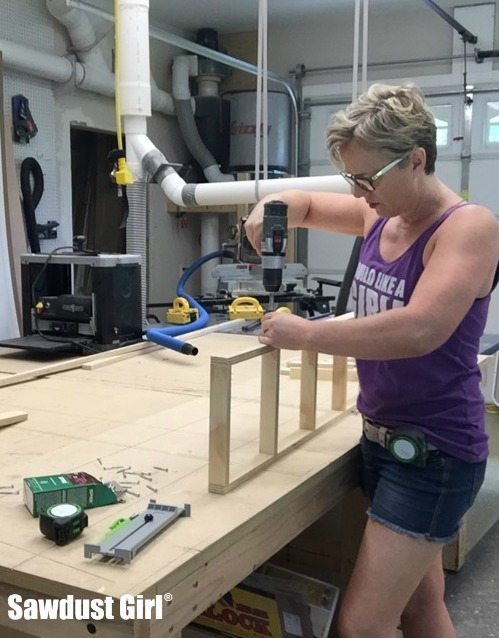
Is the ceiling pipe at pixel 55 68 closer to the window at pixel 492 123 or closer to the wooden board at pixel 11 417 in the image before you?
the window at pixel 492 123

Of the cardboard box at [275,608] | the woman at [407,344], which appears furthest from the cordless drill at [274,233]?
the cardboard box at [275,608]

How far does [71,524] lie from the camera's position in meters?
1.07

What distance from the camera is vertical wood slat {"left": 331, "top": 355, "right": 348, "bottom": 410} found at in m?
1.84

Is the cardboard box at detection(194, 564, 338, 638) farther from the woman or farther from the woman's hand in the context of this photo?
the woman's hand

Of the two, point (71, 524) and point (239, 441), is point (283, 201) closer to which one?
point (239, 441)

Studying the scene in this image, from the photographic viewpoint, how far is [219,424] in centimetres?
126

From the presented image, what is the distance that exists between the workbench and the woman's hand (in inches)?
10.4

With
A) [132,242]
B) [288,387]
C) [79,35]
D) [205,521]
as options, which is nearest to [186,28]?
[79,35]

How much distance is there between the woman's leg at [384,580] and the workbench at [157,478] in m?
0.15

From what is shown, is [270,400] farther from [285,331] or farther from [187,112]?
[187,112]

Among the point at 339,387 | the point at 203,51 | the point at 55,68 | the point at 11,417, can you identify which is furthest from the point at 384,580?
the point at 203,51

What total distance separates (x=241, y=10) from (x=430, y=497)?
5199mm

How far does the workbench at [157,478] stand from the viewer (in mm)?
980

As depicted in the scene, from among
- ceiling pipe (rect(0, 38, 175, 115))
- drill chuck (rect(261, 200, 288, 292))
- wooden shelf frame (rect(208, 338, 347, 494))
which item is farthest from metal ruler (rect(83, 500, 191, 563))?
ceiling pipe (rect(0, 38, 175, 115))
